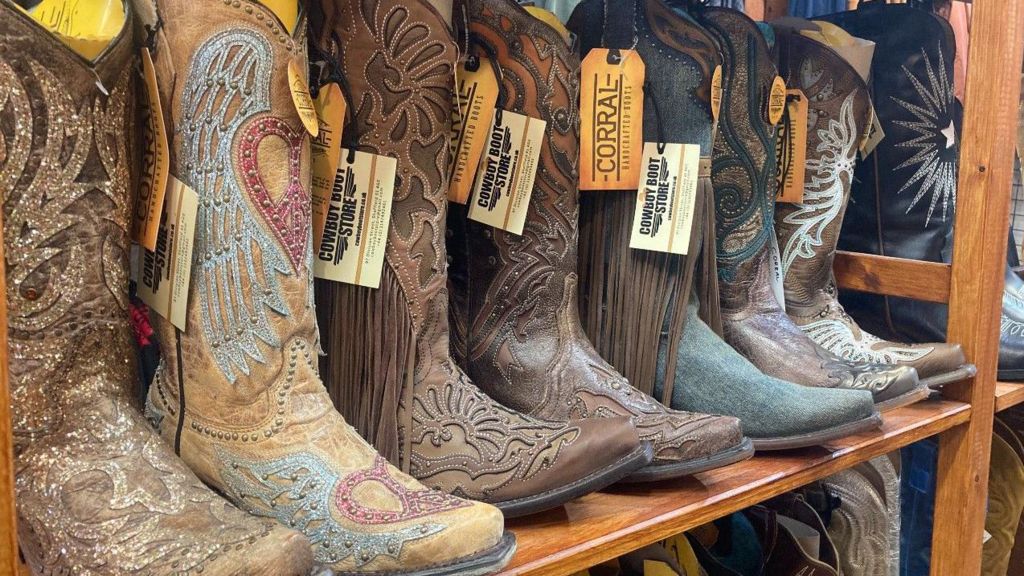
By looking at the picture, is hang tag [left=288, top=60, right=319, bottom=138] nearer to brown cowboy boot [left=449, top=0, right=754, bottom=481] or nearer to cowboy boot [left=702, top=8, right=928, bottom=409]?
brown cowboy boot [left=449, top=0, right=754, bottom=481]

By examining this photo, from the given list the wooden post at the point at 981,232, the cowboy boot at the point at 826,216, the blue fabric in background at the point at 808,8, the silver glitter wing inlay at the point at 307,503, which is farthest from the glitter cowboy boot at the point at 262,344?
the blue fabric in background at the point at 808,8

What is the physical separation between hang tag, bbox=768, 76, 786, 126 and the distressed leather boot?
525 mm

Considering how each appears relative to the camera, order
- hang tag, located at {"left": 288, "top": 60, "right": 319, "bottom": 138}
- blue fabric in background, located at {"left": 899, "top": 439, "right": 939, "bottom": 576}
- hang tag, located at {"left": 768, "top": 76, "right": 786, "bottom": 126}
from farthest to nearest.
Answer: blue fabric in background, located at {"left": 899, "top": 439, "right": 939, "bottom": 576}, hang tag, located at {"left": 768, "top": 76, "right": 786, "bottom": 126}, hang tag, located at {"left": 288, "top": 60, "right": 319, "bottom": 138}

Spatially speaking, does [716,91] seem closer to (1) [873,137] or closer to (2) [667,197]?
Result: (2) [667,197]

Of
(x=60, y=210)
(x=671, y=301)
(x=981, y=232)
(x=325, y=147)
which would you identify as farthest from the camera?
(x=981, y=232)

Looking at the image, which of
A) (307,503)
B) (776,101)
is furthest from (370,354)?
(776,101)

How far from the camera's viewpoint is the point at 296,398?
740 millimetres

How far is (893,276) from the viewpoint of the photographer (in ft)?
4.69

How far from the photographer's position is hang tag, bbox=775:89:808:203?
4.18 feet

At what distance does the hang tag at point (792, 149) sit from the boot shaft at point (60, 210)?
2.90 ft

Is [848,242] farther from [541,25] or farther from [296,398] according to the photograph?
[296,398]

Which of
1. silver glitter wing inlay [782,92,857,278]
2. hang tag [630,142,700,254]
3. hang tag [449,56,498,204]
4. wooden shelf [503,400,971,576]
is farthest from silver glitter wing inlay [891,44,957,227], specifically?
hang tag [449,56,498,204]

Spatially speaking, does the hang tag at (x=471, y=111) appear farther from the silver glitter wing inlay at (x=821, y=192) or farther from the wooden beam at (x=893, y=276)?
the wooden beam at (x=893, y=276)

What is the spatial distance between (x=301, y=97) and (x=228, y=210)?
11cm
